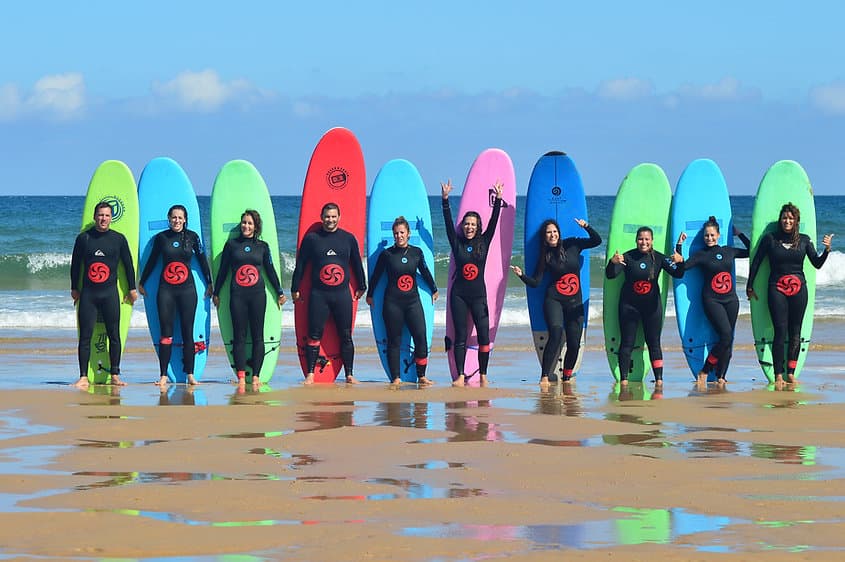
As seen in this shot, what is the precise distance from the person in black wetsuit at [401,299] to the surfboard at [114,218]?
200 centimetres

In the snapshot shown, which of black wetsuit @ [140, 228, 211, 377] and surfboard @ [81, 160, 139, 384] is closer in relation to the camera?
black wetsuit @ [140, 228, 211, 377]

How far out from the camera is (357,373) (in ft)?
38.1

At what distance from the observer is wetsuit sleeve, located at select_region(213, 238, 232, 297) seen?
396 inches

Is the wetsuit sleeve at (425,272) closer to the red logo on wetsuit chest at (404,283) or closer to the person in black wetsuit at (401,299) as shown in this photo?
the person in black wetsuit at (401,299)

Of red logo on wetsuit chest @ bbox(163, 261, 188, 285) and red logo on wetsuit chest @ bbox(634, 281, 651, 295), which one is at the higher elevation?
red logo on wetsuit chest @ bbox(163, 261, 188, 285)

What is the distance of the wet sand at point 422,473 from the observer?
4.82 metres

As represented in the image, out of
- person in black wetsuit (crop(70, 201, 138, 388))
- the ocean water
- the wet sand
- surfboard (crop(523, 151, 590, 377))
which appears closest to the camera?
the wet sand

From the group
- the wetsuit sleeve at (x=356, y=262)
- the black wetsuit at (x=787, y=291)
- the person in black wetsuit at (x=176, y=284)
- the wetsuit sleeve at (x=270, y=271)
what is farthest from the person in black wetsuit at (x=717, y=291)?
the person in black wetsuit at (x=176, y=284)

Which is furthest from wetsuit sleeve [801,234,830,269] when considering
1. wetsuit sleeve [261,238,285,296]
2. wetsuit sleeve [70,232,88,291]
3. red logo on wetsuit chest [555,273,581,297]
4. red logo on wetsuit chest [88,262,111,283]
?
wetsuit sleeve [70,232,88,291]

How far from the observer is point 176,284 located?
32.8 ft

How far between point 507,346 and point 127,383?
5.13 m

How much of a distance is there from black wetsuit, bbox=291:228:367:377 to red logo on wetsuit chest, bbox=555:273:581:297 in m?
Answer: 1.56

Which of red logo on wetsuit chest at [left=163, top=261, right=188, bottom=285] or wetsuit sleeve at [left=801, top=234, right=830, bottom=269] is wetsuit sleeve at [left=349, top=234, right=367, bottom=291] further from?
wetsuit sleeve at [left=801, top=234, right=830, bottom=269]

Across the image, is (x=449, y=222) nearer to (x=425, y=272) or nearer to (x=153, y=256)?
(x=425, y=272)
